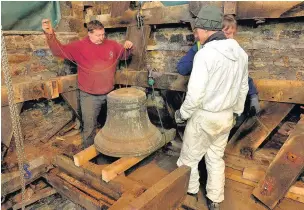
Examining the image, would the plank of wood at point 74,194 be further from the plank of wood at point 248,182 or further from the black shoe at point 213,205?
the plank of wood at point 248,182

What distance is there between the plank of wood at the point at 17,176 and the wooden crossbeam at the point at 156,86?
1013 mm

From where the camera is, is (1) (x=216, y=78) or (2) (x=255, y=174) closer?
(1) (x=216, y=78)

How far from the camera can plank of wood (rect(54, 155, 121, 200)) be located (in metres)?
2.80

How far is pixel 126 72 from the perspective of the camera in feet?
12.7

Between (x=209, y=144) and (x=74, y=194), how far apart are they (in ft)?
6.30

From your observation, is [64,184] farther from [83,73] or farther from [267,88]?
[267,88]

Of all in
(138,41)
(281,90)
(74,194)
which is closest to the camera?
(281,90)

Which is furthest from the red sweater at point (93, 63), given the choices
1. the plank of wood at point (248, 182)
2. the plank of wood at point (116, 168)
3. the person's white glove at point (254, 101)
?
the plank of wood at point (248, 182)

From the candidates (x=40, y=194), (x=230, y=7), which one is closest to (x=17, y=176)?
(x=40, y=194)

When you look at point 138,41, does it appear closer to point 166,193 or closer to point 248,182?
point 166,193

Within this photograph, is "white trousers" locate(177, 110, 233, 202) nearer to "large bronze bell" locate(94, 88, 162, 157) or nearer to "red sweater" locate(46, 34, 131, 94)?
"large bronze bell" locate(94, 88, 162, 157)

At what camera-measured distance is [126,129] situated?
116 inches

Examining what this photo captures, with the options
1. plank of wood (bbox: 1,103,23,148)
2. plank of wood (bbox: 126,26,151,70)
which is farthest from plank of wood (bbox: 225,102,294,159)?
plank of wood (bbox: 1,103,23,148)

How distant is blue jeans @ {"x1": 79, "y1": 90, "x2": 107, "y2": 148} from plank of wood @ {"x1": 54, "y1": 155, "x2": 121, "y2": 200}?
0.79m
